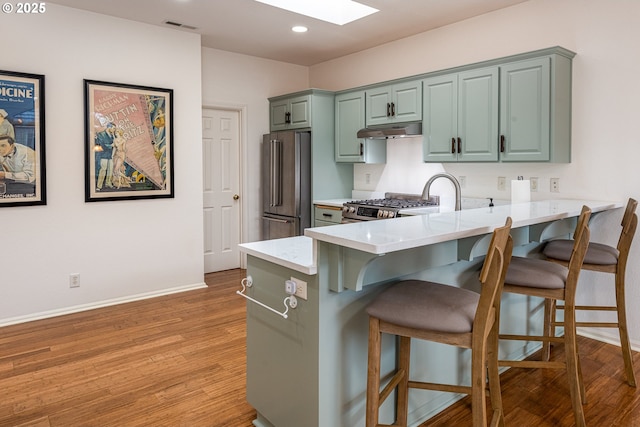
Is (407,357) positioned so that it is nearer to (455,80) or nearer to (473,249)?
(473,249)

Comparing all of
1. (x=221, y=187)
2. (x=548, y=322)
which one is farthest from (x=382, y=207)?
(x=221, y=187)

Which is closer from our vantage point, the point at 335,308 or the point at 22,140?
the point at 335,308

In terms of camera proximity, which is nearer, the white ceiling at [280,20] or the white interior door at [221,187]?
the white ceiling at [280,20]

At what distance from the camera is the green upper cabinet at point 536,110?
3240 mm

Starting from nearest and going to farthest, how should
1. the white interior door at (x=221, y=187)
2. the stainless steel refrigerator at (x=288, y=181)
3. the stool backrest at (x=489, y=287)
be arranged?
the stool backrest at (x=489, y=287), the stainless steel refrigerator at (x=288, y=181), the white interior door at (x=221, y=187)

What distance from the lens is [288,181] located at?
5.07 m

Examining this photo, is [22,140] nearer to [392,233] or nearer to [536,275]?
[392,233]

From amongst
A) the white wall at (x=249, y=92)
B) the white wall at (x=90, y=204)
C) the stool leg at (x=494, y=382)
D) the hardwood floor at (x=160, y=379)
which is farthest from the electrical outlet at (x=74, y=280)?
the stool leg at (x=494, y=382)

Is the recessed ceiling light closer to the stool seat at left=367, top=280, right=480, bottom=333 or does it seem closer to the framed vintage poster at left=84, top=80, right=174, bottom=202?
the framed vintage poster at left=84, top=80, right=174, bottom=202

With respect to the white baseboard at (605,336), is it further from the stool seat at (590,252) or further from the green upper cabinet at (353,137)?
the green upper cabinet at (353,137)

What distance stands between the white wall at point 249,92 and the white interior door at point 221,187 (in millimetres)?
125

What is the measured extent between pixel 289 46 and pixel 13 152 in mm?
2903

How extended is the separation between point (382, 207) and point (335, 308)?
7.78 feet

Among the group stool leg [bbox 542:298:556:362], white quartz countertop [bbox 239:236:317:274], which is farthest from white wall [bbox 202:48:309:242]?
stool leg [bbox 542:298:556:362]
